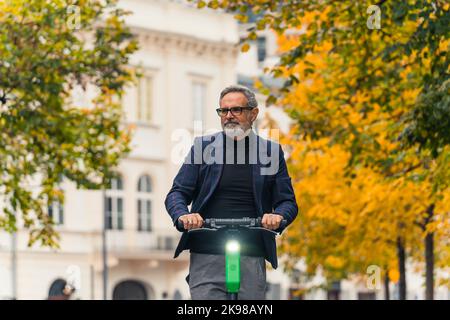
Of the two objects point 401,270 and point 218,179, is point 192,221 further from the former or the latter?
point 401,270

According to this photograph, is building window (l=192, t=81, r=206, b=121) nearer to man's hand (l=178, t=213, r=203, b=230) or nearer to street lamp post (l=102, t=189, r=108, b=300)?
street lamp post (l=102, t=189, r=108, b=300)

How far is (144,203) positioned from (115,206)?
2.27 metres

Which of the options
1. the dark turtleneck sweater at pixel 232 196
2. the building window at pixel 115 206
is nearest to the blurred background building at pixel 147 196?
the building window at pixel 115 206

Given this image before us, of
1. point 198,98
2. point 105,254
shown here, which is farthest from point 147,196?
point 105,254

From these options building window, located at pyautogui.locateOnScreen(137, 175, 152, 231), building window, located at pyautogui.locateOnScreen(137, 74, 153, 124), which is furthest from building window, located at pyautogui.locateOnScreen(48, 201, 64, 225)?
building window, located at pyautogui.locateOnScreen(137, 74, 153, 124)

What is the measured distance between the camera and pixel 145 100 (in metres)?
68.3

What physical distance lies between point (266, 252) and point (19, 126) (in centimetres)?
1766

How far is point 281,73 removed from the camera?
2164 cm

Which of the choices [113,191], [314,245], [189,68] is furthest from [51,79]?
[189,68]

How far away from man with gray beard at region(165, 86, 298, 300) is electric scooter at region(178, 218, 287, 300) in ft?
0.30

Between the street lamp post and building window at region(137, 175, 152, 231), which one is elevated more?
building window at region(137, 175, 152, 231)

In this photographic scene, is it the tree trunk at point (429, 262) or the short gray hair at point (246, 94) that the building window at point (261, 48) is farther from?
the short gray hair at point (246, 94)

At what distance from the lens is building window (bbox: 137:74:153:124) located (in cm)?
6800
